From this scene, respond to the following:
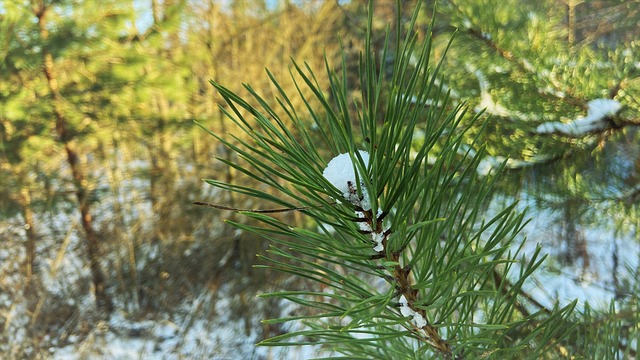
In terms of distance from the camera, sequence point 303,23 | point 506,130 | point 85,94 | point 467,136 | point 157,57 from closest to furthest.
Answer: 1. point 467,136
2. point 506,130
3. point 85,94
4. point 157,57
5. point 303,23

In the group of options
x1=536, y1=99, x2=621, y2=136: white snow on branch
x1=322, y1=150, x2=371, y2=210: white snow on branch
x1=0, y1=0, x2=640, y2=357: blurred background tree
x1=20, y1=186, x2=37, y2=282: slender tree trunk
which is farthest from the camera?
x1=20, y1=186, x2=37, y2=282: slender tree trunk

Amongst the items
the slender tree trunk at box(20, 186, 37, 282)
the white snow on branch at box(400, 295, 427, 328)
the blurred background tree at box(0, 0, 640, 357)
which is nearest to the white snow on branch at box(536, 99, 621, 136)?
the white snow on branch at box(400, 295, 427, 328)

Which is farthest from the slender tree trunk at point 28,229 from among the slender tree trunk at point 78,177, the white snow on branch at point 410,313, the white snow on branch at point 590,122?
the white snow on branch at point 410,313

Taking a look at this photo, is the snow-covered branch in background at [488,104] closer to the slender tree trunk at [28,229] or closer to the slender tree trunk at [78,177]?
the slender tree trunk at [78,177]

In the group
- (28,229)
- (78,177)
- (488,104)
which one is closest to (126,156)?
(78,177)

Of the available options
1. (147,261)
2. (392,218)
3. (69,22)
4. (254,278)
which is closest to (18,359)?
(147,261)

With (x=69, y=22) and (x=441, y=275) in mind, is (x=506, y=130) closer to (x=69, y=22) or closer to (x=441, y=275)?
(x=441, y=275)

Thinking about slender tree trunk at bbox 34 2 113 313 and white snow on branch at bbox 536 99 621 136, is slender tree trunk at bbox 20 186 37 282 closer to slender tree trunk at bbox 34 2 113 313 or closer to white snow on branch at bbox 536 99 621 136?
slender tree trunk at bbox 34 2 113 313
